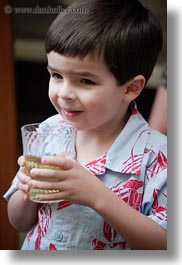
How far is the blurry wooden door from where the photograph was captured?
0.63 m

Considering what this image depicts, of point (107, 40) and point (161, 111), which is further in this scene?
point (161, 111)

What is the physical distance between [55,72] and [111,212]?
18cm

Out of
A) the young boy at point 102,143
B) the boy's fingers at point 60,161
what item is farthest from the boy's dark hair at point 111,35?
the boy's fingers at point 60,161

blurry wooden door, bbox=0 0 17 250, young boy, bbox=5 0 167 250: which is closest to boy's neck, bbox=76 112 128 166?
young boy, bbox=5 0 167 250

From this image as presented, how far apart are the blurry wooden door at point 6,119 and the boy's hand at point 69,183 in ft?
0.36

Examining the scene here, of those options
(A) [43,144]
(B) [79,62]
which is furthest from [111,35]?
(A) [43,144]

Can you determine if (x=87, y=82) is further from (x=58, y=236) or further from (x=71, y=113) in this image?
(x=58, y=236)

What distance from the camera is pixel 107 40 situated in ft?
1.72

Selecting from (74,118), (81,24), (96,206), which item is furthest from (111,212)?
(81,24)

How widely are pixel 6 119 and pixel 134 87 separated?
187 millimetres

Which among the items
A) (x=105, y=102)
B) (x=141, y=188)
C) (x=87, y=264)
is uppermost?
(x=105, y=102)

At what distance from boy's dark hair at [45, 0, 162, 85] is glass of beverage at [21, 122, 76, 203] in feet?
0.30

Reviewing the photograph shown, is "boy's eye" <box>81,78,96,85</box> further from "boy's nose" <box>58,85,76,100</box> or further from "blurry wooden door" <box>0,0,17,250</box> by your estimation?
"blurry wooden door" <box>0,0,17,250</box>

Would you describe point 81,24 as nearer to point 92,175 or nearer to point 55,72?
point 55,72
